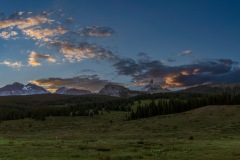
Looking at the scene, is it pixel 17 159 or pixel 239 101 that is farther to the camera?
pixel 239 101

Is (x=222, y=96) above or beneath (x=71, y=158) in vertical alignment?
above

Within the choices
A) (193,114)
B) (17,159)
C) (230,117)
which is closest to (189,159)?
(17,159)

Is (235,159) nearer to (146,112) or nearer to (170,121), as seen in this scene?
(170,121)

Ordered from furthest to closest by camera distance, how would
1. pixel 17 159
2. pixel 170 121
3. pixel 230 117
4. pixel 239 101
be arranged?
pixel 239 101, pixel 170 121, pixel 230 117, pixel 17 159

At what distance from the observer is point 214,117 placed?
114 m

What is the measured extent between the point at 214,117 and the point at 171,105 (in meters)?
48.4

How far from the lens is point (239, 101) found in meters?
148

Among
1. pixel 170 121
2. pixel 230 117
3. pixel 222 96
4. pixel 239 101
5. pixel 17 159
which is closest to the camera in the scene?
pixel 17 159

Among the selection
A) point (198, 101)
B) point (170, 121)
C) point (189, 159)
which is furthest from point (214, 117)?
point (189, 159)

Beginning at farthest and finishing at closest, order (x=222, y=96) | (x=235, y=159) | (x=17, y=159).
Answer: (x=222, y=96), (x=17, y=159), (x=235, y=159)

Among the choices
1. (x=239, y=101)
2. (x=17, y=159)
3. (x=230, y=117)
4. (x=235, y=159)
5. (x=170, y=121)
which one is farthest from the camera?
(x=239, y=101)

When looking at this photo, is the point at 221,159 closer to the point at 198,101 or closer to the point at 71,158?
the point at 71,158

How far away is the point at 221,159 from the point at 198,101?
450ft

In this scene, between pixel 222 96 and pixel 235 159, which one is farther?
pixel 222 96
